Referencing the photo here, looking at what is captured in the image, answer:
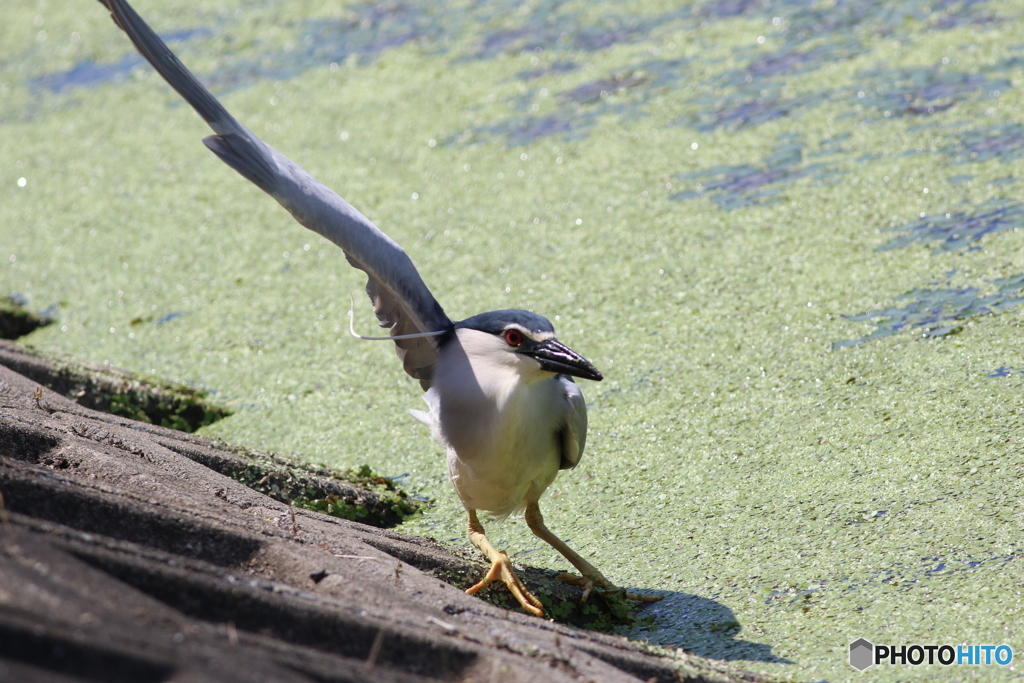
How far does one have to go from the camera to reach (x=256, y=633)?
49.5 inches

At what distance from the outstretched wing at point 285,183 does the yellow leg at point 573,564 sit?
1.81 ft

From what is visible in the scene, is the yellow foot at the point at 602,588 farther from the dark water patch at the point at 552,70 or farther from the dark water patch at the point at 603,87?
the dark water patch at the point at 552,70

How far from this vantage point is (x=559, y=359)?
2049mm

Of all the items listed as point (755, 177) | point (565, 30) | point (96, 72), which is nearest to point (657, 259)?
point (755, 177)

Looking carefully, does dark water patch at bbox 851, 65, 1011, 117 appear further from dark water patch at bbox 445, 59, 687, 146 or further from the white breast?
the white breast

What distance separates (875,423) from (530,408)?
91 centimetres

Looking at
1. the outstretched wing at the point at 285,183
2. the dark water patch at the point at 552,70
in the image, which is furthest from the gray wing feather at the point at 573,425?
the dark water patch at the point at 552,70

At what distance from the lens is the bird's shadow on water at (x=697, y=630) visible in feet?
5.88

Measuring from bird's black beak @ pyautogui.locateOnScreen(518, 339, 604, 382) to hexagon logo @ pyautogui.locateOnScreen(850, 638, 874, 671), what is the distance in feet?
2.28

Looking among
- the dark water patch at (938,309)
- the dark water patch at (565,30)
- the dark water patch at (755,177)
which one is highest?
the dark water patch at (565,30)

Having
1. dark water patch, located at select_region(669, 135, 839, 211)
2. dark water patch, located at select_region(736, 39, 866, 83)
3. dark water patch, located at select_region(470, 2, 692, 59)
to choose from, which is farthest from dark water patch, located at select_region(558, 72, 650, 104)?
dark water patch, located at select_region(669, 135, 839, 211)

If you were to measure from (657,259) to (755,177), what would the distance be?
61cm

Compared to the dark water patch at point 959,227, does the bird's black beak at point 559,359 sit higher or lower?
lower

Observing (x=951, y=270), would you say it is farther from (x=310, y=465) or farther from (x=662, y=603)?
(x=310, y=465)
